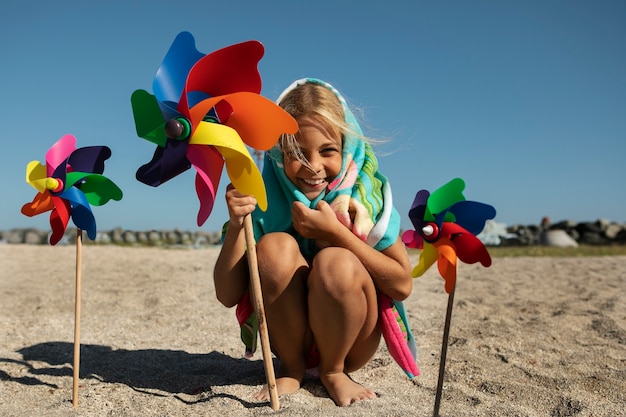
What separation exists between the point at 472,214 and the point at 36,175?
1.88 metres

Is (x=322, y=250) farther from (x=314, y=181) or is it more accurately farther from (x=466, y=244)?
(x=466, y=244)

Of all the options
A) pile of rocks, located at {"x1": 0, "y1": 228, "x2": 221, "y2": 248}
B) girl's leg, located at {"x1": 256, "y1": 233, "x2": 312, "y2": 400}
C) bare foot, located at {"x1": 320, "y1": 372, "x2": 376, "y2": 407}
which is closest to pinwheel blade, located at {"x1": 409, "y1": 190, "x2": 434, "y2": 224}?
girl's leg, located at {"x1": 256, "y1": 233, "x2": 312, "y2": 400}

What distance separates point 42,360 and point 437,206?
242 cm

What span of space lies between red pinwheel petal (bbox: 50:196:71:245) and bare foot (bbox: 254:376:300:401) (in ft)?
3.71

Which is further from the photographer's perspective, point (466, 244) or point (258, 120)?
point (466, 244)

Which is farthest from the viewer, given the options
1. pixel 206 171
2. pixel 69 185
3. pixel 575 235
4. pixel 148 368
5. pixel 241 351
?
pixel 575 235

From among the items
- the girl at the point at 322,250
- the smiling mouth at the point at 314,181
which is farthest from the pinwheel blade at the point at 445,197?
the smiling mouth at the point at 314,181

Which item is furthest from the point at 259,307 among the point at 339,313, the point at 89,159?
the point at 89,159

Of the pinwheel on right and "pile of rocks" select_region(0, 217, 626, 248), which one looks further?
"pile of rocks" select_region(0, 217, 626, 248)

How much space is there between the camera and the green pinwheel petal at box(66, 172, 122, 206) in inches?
103

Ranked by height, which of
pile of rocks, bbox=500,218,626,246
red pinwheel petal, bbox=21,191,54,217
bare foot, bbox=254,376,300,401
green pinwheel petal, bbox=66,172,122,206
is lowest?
bare foot, bbox=254,376,300,401

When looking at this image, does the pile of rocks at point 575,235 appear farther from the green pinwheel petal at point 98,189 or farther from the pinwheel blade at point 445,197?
the green pinwheel petal at point 98,189

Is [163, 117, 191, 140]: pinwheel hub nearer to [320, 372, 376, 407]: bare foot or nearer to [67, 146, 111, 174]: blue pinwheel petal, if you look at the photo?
[67, 146, 111, 174]: blue pinwheel petal

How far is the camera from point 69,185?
257 centimetres
